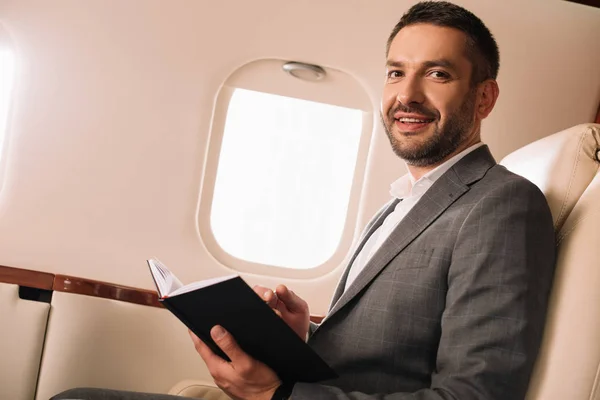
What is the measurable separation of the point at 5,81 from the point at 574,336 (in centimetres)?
201

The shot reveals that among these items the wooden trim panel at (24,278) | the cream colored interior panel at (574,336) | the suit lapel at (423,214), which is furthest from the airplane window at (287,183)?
the cream colored interior panel at (574,336)

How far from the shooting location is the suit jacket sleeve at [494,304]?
1203 millimetres

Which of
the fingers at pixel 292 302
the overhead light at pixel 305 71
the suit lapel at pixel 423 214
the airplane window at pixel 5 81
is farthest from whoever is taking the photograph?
the overhead light at pixel 305 71

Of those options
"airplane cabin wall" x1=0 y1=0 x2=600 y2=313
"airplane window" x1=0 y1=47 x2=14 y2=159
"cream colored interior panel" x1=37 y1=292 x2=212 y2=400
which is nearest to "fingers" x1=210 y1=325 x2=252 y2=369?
"cream colored interior panel" x1=37 y1=292 x2=212 y2=400

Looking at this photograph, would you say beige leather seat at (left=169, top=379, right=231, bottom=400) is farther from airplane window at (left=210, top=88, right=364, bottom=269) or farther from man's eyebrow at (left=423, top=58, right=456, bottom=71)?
man's eyebrow at (left=423, top=58, right=456, bottom=71)

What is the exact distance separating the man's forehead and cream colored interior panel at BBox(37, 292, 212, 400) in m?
1.14

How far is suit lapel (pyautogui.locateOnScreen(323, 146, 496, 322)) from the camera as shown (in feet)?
4.73

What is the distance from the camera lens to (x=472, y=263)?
128cm

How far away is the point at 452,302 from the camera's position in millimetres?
A: 1277

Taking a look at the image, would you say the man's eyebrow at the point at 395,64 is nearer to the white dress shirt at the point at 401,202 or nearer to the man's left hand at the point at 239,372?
the white dress shirt at the point at 401,202

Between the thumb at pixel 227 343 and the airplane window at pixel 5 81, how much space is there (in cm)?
153

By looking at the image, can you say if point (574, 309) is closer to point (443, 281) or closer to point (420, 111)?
point (443, 281)

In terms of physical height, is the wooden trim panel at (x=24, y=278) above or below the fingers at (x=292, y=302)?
below

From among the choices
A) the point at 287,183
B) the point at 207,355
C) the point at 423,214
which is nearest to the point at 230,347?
the point at 207,355
